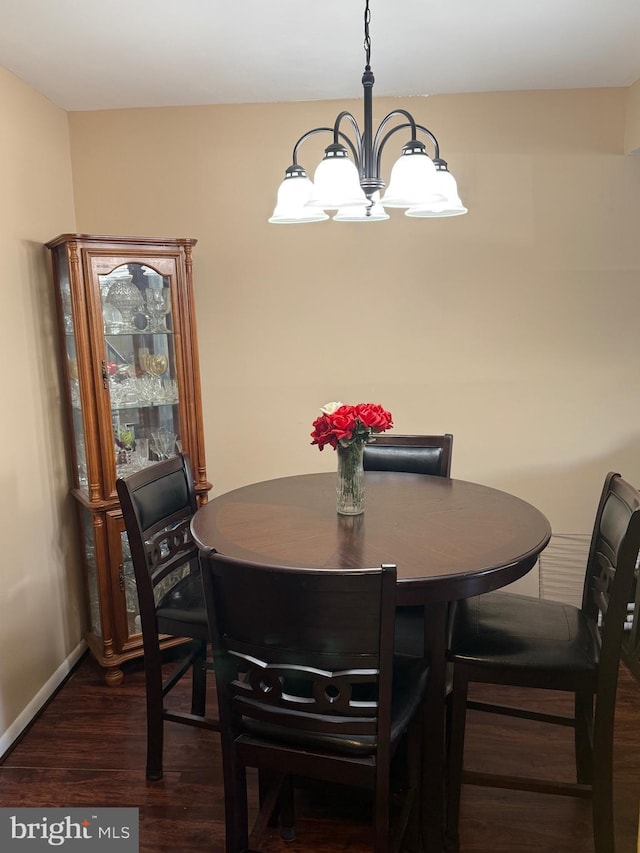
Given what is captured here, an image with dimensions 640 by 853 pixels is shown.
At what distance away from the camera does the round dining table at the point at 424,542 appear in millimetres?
1699

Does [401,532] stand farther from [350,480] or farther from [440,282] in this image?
[440,282]

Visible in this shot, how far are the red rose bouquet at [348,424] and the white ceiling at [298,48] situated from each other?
1.29m

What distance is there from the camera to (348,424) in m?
1.99

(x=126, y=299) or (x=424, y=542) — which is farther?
(x=126, y=299)

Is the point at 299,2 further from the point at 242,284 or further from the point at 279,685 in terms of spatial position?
the point at 279,685

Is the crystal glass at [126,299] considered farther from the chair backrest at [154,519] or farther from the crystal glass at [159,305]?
the chair backrest at [154,519]

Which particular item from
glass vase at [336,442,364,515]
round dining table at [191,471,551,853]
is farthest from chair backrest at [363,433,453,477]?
glass vase at [336,442,364,515]

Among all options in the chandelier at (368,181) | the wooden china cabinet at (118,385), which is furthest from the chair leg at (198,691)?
the chandelier at (368,181)

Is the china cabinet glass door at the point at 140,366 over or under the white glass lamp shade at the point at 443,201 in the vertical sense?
under

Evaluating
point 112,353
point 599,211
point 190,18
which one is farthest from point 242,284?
point 599,211

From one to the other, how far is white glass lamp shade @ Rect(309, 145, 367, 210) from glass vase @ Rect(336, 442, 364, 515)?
720mm

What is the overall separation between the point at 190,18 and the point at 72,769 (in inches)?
100

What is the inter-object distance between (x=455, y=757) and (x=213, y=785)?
2.68 feet

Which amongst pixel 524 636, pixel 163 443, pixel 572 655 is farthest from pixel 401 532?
pixel 163 443
